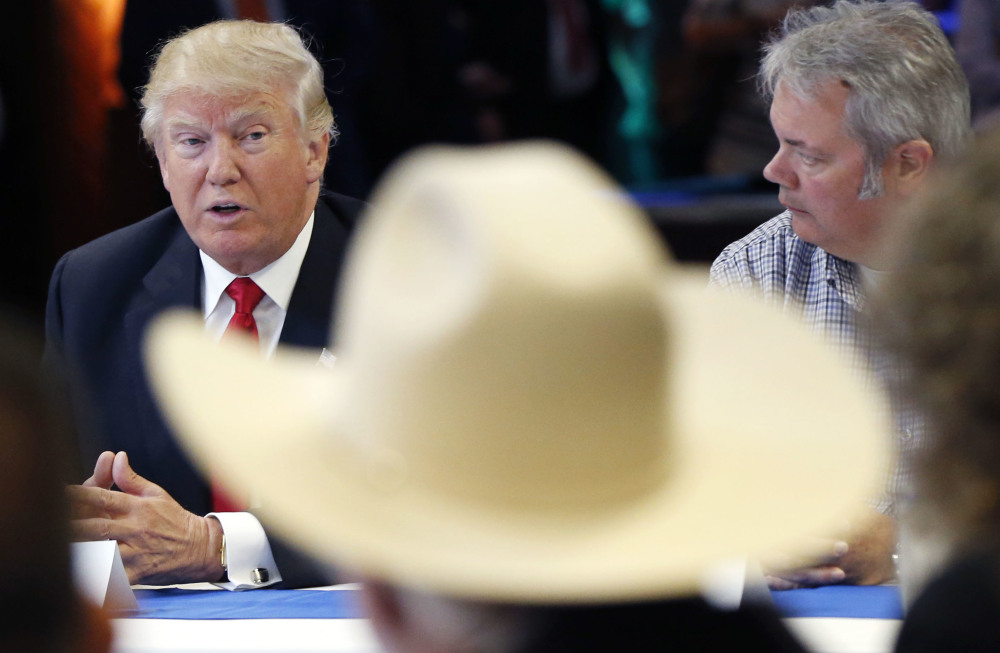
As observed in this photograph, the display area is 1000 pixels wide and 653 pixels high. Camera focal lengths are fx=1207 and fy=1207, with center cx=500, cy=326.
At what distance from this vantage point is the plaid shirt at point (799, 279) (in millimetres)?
2406

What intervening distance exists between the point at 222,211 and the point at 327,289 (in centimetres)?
26

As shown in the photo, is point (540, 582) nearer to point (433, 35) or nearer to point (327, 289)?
point (327, 289)

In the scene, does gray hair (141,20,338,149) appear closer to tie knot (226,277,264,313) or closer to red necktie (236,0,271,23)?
tie knot (226,277,264,313)

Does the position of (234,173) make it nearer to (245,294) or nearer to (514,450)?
(245,294)

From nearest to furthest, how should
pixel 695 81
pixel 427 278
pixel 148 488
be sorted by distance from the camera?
pixel 427 278 → pixel 148 488 → pixel 695 81

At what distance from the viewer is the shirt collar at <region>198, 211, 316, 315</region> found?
2.46 m

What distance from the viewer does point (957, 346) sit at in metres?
0.87

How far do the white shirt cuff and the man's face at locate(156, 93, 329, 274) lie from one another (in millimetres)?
649

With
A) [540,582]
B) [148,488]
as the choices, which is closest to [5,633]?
[540,582]

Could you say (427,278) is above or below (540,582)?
A: above

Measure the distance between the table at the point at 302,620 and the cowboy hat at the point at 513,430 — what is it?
0.61m

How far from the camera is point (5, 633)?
0.71 m

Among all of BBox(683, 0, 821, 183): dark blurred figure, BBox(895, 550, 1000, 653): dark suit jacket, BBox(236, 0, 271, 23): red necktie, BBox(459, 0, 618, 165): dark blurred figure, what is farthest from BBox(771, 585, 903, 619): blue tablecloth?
BBox(236, 0, 271, 23): red necktie

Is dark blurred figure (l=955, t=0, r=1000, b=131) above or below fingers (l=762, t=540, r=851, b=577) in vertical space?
above
